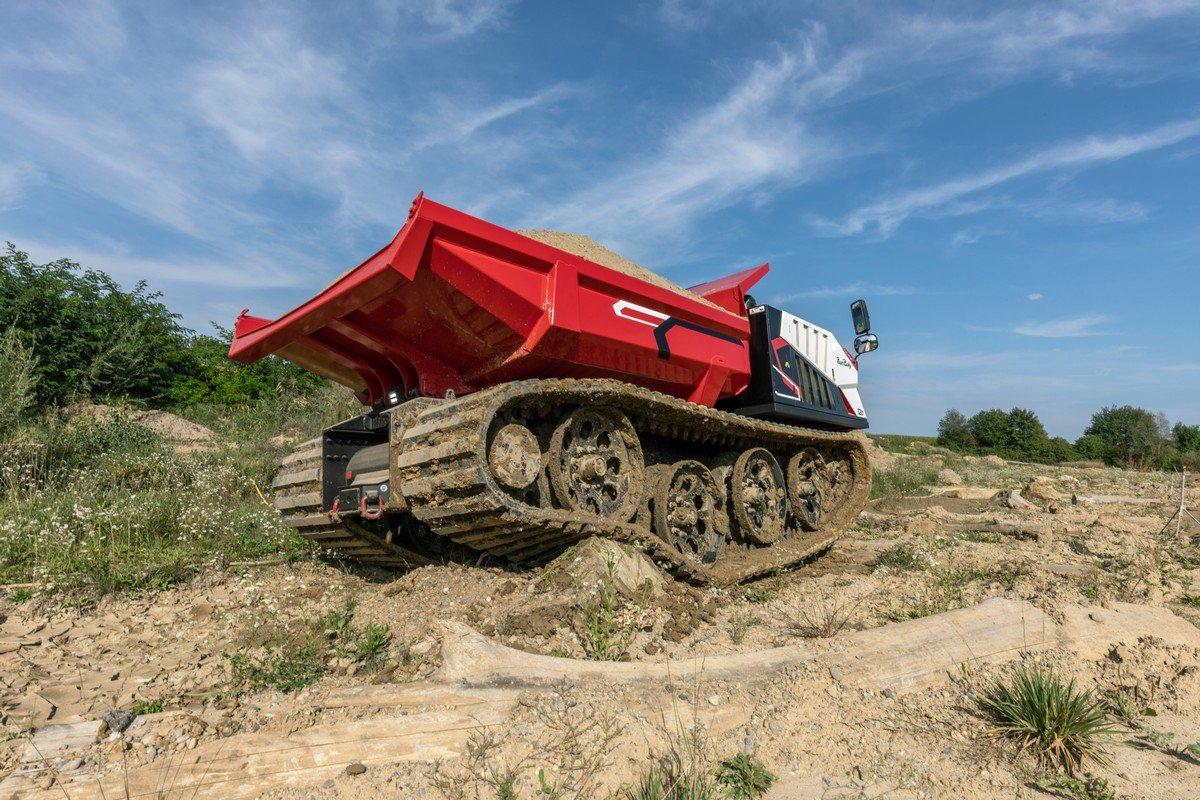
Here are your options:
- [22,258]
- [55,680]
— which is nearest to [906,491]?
[55,680]

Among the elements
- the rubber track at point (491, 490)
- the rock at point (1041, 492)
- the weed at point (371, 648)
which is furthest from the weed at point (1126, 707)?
the rock at point (1041, 492)

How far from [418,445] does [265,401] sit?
36.9ft

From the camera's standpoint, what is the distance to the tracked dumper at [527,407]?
4.54m

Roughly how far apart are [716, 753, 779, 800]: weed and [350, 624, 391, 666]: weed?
6.11ft

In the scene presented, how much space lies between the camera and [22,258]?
530 inches

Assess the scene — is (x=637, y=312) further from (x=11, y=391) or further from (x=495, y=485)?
(x=11, y=391)

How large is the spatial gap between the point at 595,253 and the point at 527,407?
1.89m

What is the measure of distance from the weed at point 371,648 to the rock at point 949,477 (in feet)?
62.4

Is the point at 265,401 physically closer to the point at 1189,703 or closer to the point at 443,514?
the point at 443,514

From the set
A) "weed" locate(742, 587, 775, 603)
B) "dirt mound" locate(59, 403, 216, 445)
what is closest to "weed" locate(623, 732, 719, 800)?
"weed" locate(742, 587, 775, 603)

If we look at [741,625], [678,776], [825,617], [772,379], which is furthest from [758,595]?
[678,776]

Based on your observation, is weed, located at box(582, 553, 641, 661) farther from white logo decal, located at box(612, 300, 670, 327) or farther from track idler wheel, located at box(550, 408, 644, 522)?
white logo decal, located at box(612, 300, 670, 327)

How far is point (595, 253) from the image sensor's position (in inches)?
246

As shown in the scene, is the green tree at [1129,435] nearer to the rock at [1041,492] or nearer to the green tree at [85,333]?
the rock at [1041,492]
